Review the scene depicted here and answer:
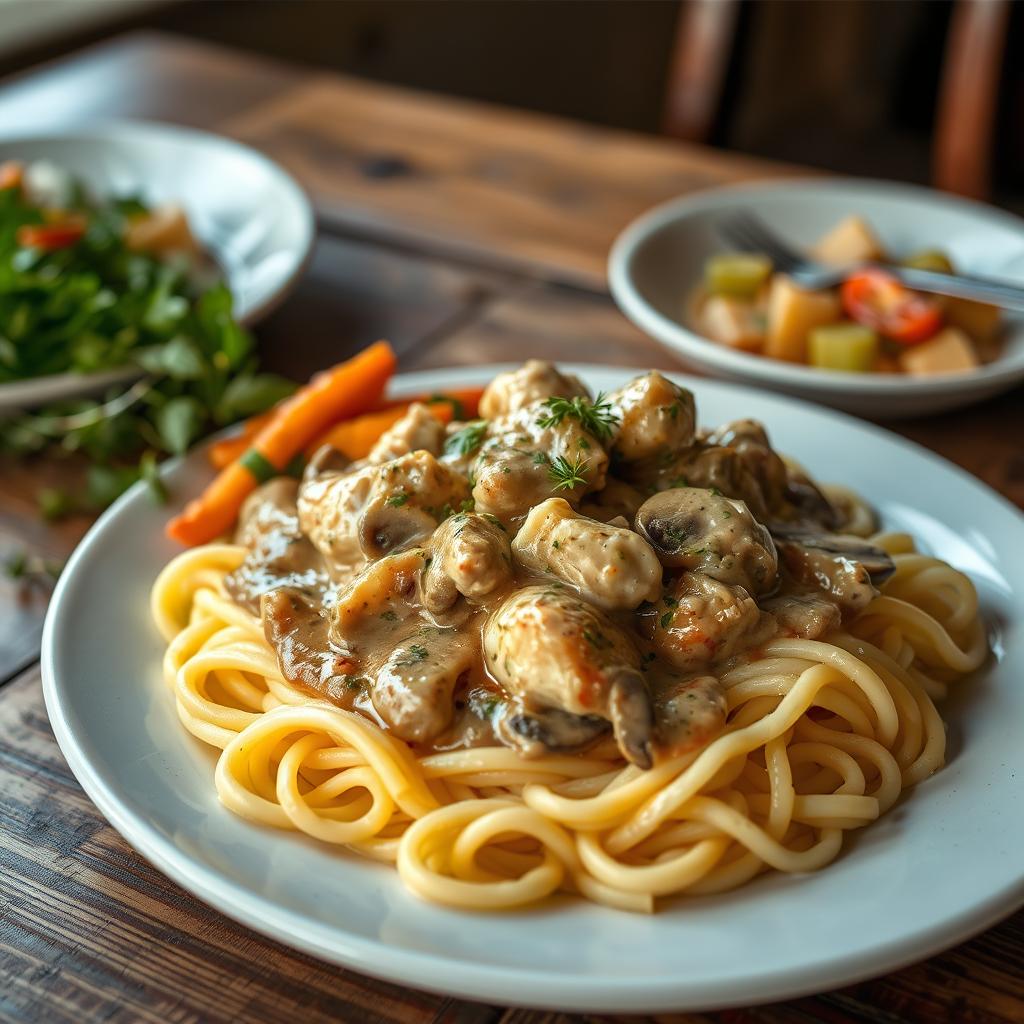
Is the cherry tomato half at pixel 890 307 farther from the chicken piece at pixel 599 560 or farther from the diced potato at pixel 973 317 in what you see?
the chicken piece at pixel 599 560

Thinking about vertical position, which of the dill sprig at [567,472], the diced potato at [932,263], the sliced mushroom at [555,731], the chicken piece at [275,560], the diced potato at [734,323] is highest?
the dill sprig at [567,472]

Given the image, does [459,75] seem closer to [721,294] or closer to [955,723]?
[721,294]

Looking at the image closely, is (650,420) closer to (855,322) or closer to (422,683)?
(422,683)

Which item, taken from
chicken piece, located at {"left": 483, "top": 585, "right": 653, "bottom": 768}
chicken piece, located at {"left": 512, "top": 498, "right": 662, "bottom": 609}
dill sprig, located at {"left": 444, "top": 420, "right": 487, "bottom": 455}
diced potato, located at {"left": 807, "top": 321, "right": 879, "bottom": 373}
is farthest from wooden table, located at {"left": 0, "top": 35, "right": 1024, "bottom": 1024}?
dill sprig, located at {"left": 444, "top": 420, "right": 487, "bottom": 455}

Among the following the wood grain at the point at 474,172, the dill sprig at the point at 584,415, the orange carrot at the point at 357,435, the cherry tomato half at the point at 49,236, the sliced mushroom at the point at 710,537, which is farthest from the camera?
the wood grain at the point at 474,172

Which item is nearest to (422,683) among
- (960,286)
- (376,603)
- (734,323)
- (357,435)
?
(376,603)

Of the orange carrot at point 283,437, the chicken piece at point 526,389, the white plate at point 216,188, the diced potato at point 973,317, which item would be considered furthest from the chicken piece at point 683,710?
the diced potato at point 973,317

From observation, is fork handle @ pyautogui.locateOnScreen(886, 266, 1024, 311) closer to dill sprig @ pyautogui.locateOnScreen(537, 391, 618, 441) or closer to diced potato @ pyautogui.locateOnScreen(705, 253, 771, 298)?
diced potato @ pyautogui.locateOnScreen(705, 253, 771, 298)
